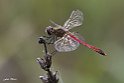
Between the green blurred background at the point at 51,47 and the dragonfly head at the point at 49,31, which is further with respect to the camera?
the green blurred background at the point at 51,47

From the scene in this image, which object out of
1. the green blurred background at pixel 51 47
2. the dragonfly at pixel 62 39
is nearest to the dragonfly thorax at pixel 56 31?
the dragonfly at pixel 62 39

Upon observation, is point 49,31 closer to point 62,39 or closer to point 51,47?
point 62,39

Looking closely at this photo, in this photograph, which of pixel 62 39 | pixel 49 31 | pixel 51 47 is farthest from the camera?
pixel 51 47

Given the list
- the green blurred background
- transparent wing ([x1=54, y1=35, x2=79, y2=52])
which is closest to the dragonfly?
transparent wing ([x1=54, y1=35, x2=79, y2=52])

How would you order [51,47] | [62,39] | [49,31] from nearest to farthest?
1. [49,31]
2. [62,39]
3. [51,47]

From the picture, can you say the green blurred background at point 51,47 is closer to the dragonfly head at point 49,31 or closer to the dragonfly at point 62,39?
the dragonfly at point 62,39

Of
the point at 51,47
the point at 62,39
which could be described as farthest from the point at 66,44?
the point at 51,47

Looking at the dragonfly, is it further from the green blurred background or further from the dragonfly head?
the green blurred background
